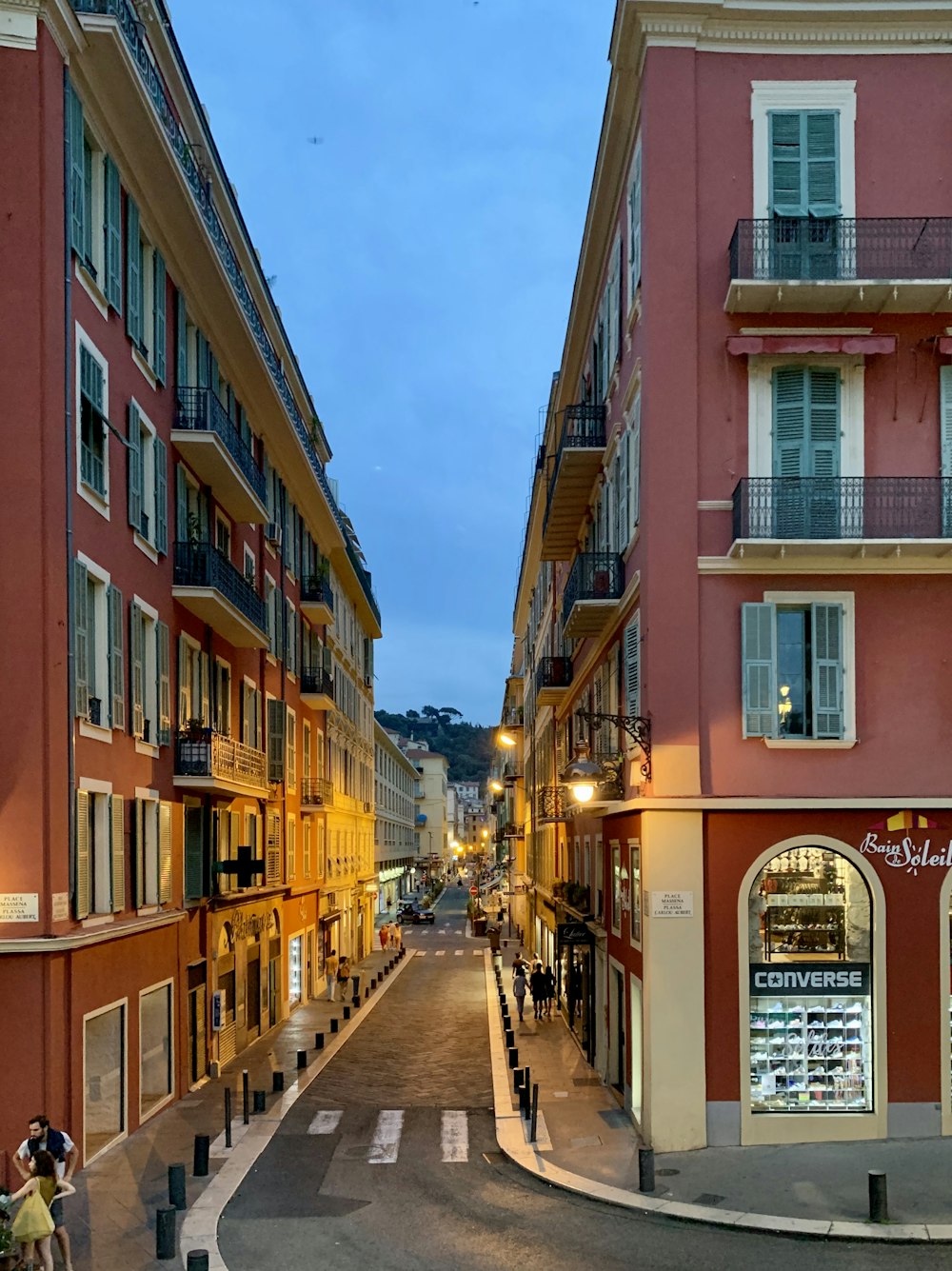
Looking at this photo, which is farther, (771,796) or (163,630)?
(163,630)

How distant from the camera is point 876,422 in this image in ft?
62.3

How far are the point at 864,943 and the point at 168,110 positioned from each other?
59.4 ft

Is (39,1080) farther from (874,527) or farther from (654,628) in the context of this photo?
(874,527)

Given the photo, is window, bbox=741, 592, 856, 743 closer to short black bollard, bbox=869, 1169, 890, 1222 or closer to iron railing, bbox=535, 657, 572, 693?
short black bollard, bbox=869, 1169, 890, 1222

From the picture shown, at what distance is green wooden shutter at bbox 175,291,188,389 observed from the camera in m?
24.6

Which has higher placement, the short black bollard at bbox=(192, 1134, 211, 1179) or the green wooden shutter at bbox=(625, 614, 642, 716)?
the green wooden shutter at bbox=(625, 614, 642, 716)

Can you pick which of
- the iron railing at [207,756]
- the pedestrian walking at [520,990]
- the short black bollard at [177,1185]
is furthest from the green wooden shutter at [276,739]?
the short black bollard at [177,1185]

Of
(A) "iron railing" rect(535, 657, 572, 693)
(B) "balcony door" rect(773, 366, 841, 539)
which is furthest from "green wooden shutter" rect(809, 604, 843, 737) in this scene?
(A) "iron railing" rect(535, 657, 572, 693)

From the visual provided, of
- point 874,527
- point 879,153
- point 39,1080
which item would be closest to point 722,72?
point 879,153

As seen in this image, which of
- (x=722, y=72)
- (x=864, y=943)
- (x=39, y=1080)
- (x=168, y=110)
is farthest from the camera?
(x=168, y=110)

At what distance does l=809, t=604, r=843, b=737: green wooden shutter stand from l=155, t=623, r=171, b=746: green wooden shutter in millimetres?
11467

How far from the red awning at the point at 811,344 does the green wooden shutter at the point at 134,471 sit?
9.95 meters

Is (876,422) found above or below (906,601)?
above

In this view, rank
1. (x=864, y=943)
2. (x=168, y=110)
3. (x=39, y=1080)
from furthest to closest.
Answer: (x=168, y=110)
(x=864, y=943)
(x=39, y=1080)
